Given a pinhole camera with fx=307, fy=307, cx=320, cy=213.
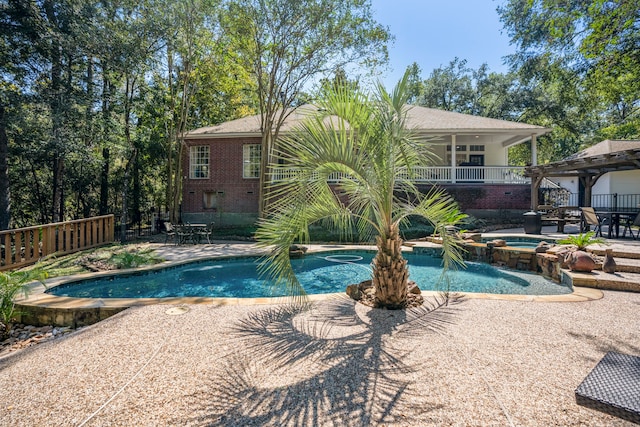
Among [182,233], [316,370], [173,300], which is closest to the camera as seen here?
[316,370]

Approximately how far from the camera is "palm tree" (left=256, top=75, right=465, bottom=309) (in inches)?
135

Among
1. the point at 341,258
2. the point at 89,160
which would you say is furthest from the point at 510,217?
the point at 89,160

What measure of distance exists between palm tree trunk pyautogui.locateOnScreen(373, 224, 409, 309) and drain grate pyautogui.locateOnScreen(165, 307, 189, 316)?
258cm

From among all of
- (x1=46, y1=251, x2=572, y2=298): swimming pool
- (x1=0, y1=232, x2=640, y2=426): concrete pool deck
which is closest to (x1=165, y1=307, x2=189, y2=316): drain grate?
(x1=0, y1=232, x2=640, y2=426): concrete pool deck

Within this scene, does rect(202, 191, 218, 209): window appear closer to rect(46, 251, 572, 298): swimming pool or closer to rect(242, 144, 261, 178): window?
rect(242, 144, 261, 178): window

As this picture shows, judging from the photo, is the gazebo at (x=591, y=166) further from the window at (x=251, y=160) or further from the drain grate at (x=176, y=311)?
the window at (x=251, y=160)

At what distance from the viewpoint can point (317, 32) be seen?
12.1 meters

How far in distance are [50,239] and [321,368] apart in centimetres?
866

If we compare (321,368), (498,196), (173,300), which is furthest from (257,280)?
(498,196)

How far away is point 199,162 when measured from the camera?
53.3 feet

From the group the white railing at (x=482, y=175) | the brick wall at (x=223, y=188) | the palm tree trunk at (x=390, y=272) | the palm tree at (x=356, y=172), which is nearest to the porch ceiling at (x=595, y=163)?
the white railing at (x=482, y=175)

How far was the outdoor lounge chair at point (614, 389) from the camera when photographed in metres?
1.81

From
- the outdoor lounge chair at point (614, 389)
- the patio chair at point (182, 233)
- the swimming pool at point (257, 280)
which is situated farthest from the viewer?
the patio chair at point (182, 233)

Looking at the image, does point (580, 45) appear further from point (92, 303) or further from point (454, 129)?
point (92, 303)
